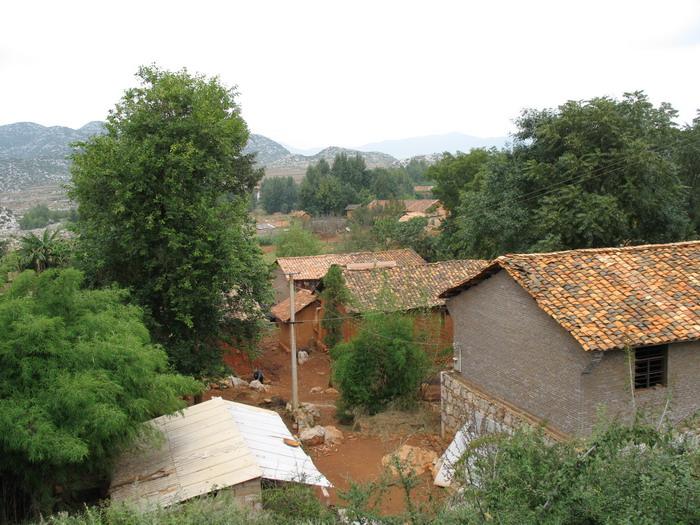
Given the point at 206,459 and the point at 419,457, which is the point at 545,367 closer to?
the point at 419,457

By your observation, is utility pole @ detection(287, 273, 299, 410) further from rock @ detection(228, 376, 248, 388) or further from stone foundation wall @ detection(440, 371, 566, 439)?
stone foundation wall @ detection(440, 371, 566, 439)

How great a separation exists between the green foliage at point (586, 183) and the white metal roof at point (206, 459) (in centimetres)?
1496

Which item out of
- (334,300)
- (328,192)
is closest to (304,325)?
(334,300)

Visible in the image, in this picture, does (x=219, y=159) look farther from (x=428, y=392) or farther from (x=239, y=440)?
(x=428, y=392)

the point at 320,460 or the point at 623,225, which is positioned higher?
the point at 623,225

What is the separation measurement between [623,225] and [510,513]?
1994cm

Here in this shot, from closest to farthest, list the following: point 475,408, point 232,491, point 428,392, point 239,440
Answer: point 232,491 < point 239,440 < point 475,408 < point 428,392

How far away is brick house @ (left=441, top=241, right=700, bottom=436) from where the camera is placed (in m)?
12.3

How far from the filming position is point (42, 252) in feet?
71.3

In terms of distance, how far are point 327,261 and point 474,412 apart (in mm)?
21177

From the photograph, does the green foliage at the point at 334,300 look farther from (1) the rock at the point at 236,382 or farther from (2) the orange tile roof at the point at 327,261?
(2) the orange tile roof at the point at 327,261

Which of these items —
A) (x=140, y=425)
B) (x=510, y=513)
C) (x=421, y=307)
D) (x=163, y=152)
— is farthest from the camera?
(x=421, y=307)

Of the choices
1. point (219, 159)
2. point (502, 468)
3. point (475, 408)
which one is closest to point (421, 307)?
point (475, 408)

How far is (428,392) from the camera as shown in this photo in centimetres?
2012
